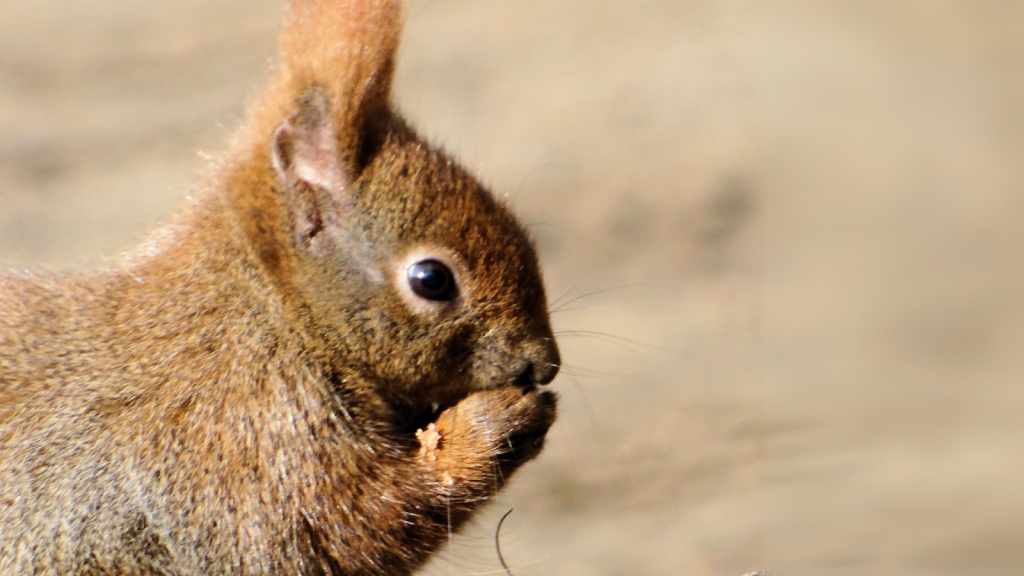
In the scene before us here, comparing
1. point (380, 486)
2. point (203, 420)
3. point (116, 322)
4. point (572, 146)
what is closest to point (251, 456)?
point (203, 420)

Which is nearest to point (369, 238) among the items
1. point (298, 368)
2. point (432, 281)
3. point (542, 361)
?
point (432, 281)

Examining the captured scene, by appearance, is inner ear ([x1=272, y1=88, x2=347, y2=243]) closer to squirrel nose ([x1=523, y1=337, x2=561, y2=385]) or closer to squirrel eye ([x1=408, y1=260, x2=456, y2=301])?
squirrel eye ([x1=408, y1=260, x2=456, y2=301])

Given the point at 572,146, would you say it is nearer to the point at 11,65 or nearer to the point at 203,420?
the point at 11,65

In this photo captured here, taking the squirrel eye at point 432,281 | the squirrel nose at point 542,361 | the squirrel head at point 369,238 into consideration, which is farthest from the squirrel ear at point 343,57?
the squirrel nose at point 542,361

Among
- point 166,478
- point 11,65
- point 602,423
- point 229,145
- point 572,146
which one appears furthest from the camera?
point 11,65

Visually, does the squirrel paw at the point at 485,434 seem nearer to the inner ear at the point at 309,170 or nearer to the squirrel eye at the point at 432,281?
the squirrel eye at the point at 432,281

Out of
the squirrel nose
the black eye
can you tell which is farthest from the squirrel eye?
the squirrel nose

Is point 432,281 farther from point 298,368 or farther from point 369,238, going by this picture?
point 298,368

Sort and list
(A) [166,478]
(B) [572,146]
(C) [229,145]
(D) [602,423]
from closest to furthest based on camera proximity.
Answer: (A) [166,478], (C) [229,145], (D) [602,423], (B) [572,146]
